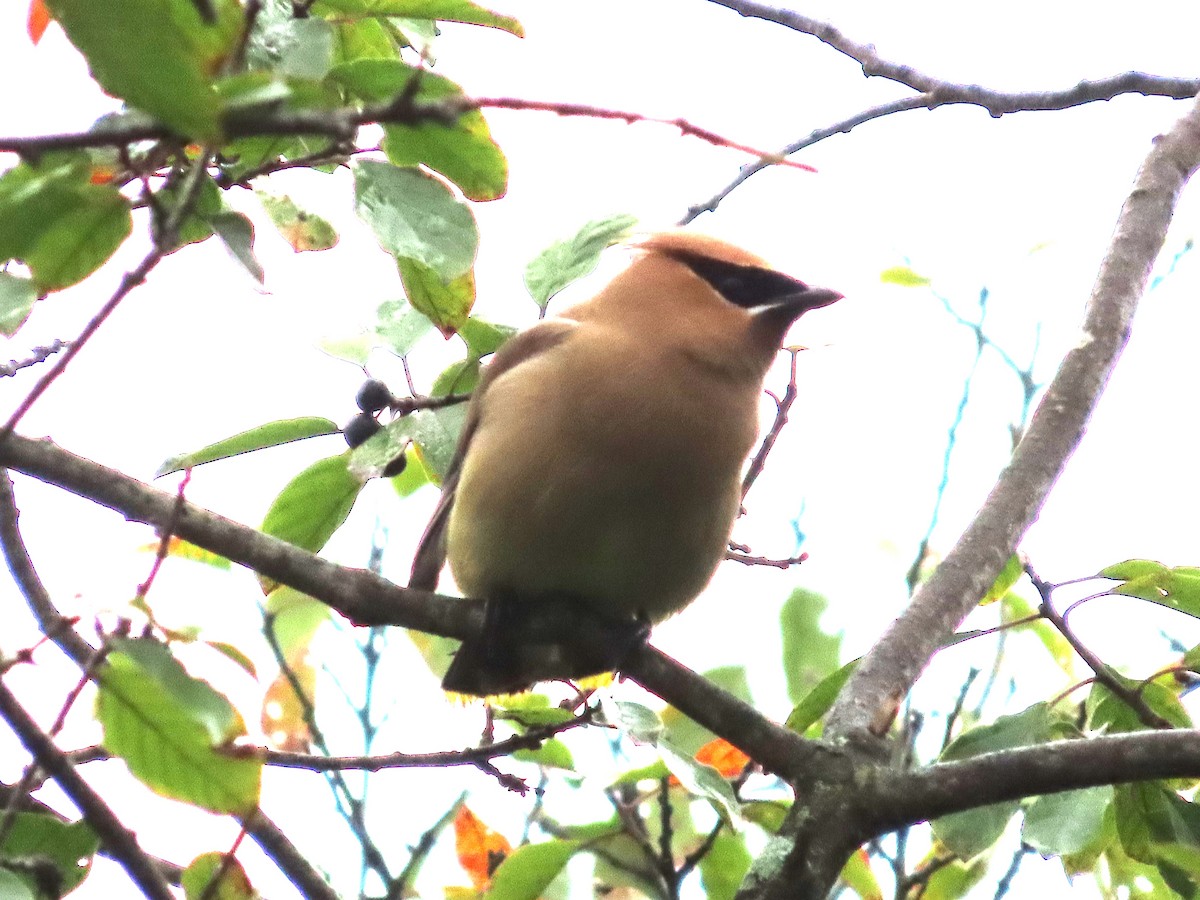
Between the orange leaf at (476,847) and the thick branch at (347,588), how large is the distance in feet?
3.68

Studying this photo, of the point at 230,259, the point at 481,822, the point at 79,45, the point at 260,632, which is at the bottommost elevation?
the point at 79,45

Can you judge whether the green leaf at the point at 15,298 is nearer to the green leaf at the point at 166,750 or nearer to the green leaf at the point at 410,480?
the green leaf at the point at 166,750

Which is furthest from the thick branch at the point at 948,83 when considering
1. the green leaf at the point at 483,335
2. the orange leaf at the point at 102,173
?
the orange leaf at the point at 102,173

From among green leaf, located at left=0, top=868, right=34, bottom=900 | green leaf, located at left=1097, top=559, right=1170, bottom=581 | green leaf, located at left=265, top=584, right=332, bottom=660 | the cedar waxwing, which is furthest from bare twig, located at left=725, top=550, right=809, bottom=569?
green leaf, located at left=0, top=868, right=34, bottom=900

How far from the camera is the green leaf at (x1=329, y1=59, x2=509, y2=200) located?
2045 millimetres

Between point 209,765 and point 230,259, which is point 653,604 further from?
point 209,765

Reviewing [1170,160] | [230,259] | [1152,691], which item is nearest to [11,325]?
[230,259]

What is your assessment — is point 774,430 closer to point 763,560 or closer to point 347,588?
point 763,560

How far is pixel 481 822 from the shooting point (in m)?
3.88

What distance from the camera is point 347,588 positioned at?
2.45 meters

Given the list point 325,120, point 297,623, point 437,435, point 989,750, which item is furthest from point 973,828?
point 297,623

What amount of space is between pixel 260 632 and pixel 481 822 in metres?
0.82

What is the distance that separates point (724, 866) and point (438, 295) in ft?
4.75

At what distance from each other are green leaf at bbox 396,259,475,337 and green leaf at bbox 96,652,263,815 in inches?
39.5
